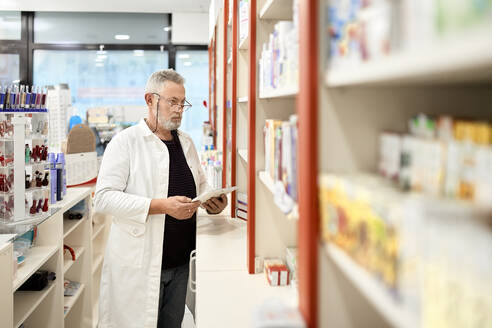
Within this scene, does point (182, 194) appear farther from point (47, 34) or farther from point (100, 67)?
point (47, 34)

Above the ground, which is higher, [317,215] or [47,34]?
[47,34]

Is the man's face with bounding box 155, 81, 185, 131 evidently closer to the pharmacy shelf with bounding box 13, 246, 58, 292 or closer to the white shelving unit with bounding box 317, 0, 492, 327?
the pharmacy shelf with bounding box 13, 246, 58, 292

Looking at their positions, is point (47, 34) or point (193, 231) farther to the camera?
point (47, 34)

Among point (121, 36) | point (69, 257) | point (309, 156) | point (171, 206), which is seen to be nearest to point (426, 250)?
point (309, 156)

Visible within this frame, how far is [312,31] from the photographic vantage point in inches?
42.9

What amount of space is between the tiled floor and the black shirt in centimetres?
11

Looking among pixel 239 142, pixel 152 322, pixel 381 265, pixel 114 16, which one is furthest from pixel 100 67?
pixel 381 265

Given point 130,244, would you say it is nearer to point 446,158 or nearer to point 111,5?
point 446,158

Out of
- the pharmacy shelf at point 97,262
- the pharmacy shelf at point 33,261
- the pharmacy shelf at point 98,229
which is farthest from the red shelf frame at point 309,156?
the pharmacy shelf at point 98,229

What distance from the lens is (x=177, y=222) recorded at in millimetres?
2721

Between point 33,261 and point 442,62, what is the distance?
109 inches

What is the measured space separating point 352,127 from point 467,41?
540 millimetres

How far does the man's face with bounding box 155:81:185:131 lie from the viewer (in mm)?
2664

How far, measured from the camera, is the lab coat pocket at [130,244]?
2562 mm
